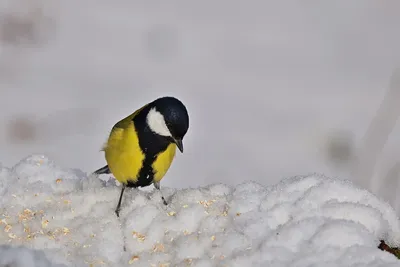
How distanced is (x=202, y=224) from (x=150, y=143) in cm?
37

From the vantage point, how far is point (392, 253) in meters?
1.55

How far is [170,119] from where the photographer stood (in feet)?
6.51

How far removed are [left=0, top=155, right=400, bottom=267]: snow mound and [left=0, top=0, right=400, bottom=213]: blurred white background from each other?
51.0 inches

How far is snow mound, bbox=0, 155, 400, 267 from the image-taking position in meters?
1.53

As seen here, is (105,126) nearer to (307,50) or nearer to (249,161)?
(249,161)

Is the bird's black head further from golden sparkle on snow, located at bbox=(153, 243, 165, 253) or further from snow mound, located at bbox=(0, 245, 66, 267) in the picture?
snow mound, located at bbox=(0, 245, 66, 267)

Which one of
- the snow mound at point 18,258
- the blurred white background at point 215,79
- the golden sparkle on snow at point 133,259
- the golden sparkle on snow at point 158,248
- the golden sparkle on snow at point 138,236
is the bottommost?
the blurred white background at point 215,79

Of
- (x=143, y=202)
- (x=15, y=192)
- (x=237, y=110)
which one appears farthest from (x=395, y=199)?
(x=15, y=192)

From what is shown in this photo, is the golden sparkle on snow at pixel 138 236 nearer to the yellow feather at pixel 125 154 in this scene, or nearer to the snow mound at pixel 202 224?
the snow mound at pixel 202 224

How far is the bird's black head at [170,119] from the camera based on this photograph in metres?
1.99

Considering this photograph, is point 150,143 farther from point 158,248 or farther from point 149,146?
point 158,248

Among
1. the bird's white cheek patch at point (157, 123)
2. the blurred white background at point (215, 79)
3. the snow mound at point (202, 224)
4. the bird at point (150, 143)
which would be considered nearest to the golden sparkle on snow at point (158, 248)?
the snow mound at point (202, 224)

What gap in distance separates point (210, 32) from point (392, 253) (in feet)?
8.38

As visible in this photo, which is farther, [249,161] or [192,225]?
[249,161]
